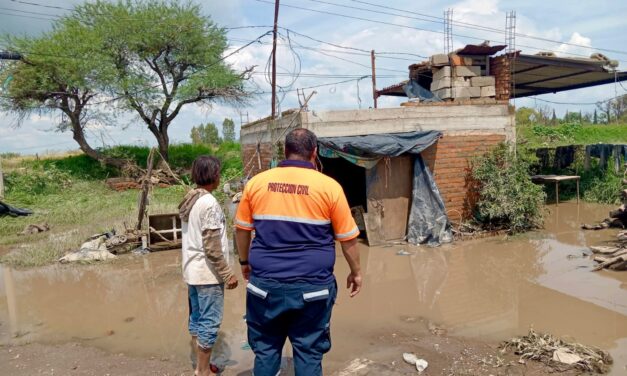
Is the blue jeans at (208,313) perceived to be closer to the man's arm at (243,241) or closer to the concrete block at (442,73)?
the man's arm at (243,241)

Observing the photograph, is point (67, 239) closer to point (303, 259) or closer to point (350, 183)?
point (350, 183)

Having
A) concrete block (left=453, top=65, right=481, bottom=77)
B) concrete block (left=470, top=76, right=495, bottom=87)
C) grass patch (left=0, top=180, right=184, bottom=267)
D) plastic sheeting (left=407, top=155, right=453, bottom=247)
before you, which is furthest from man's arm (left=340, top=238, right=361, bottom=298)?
concrete block (left=470, top=76, right=495, bottom=87)

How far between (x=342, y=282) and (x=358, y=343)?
2065 mm

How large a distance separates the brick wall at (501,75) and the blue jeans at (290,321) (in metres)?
8.69

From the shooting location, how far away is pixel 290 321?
99.2 inches

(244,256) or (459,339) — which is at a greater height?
(244,256)

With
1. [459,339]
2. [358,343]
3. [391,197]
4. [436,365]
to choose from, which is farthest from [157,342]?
[391,197]

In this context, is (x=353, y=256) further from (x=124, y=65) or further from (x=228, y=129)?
(x=228, y=129)

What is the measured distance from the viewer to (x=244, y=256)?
2.81 metres

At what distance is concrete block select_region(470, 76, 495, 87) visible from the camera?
968 centimetres

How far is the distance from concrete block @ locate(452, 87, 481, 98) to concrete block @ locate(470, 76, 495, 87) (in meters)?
0.11

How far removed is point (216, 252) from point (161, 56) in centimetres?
2120

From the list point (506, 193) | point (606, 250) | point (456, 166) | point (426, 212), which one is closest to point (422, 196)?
point (426, 212)

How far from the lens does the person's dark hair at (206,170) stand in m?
3.33
